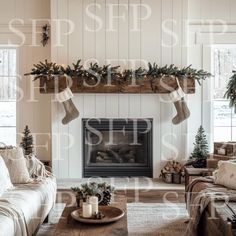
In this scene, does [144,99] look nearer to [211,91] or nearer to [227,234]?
[211,91]

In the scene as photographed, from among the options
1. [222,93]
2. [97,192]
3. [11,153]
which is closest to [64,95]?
[11,153]

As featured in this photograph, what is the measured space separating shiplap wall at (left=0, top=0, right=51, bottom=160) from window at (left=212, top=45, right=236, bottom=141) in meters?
2.59

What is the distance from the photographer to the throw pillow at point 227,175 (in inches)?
138

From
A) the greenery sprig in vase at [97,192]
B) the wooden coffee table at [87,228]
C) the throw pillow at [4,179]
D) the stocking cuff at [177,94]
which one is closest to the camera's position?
the wooden coffee table at [87,228]

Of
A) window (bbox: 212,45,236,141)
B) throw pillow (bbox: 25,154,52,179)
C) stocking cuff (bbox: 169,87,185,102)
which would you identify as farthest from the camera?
window (bbox: 212,45,236,141)

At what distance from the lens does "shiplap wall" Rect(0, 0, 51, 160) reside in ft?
20.0

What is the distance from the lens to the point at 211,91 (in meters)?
6.24

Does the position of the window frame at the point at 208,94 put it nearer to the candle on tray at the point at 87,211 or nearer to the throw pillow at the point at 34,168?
the throw pillow at the point at 34,168

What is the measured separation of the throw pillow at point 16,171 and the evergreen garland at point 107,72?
208 cm

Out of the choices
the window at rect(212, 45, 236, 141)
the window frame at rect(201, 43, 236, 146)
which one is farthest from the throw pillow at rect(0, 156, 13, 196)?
the window at rect(212, 45, 236, 141)

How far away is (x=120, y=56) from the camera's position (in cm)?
591

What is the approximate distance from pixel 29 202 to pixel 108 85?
2.77 metres

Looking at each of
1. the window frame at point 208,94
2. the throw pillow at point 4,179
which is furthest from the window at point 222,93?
the throw pillow at point 4,179

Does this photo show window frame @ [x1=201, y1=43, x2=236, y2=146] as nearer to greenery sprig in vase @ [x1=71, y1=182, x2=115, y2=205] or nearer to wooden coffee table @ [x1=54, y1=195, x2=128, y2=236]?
greenery sprig in vase @ [x1=71, y1=182, x2=115, y2=205]
